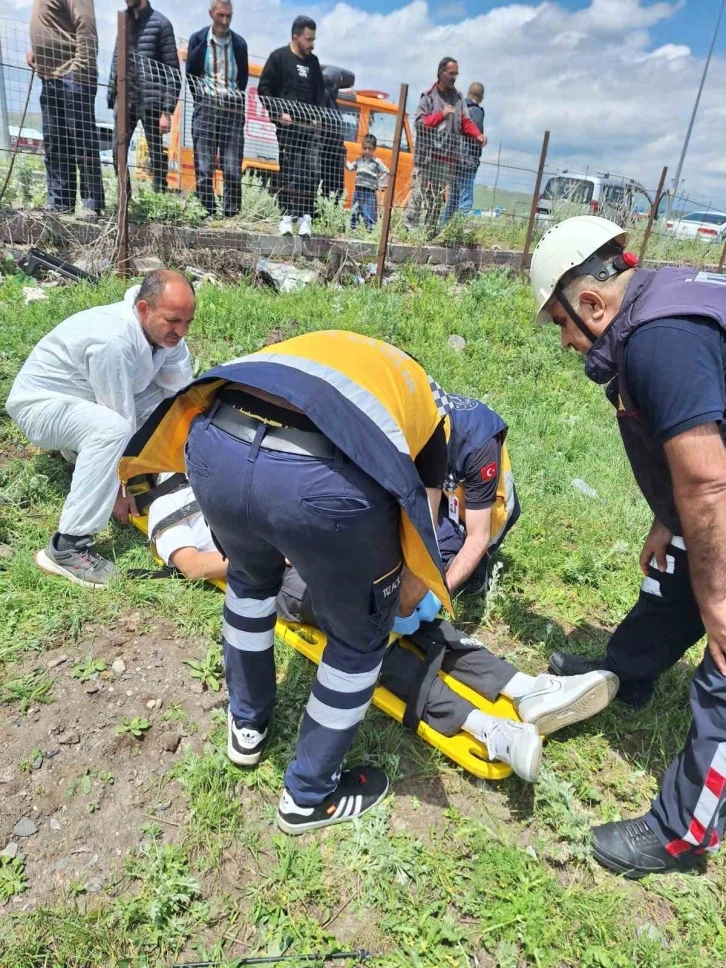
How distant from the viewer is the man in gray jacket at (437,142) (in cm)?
853

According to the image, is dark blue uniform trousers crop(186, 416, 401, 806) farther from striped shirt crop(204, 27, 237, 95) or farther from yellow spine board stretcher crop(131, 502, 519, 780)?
striped shirt crop(204, 27, 237, 95)

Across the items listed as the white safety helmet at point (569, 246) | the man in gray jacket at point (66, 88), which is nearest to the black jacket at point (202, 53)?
the man in gray jacket at point (66, 88)

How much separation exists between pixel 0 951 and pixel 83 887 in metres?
0.25

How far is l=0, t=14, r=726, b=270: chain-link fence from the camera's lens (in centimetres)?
622

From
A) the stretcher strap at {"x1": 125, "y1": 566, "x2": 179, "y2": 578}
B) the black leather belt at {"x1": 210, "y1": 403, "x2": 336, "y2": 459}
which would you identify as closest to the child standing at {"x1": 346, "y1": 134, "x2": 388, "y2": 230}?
the stretcher strap at {"x1": 125, "y1": 566, "x2": 179, "y2": 578}

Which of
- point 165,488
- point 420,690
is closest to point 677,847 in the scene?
point 420,690

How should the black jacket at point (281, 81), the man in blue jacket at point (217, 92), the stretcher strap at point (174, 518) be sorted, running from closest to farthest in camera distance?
the stretcher strap at point (174, 518) → the man in blue jacket at point (217, 92) → the black jacket at point (281, 81)

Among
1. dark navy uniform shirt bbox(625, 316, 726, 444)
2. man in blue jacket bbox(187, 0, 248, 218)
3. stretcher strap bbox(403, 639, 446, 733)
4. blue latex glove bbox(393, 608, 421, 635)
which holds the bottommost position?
stretcher strap bbox(403, 639, 446, 733)

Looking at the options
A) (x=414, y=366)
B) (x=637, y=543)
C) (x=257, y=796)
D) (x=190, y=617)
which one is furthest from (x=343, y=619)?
(x=637, y=543)

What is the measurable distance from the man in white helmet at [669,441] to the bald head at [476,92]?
865 centimetres

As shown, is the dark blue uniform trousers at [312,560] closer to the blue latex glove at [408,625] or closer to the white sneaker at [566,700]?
the blue latex glove at [408,625]

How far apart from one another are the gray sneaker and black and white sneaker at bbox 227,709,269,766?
4.04 ft

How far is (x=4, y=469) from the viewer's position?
399 centimetres

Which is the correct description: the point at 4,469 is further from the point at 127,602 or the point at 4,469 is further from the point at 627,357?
the point at 627,357
